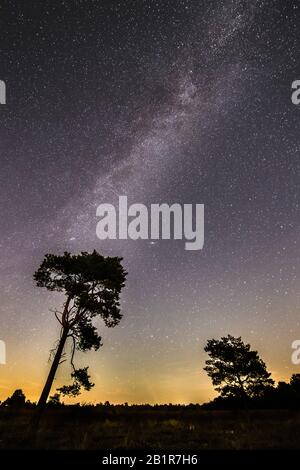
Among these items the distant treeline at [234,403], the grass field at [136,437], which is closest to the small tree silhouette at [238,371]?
the distant treeline at [234,403]

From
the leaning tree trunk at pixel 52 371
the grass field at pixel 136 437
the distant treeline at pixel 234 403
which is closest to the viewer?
the grass field at pixel 136 437

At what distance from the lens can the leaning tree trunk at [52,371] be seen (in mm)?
16391

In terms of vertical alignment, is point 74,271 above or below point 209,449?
above

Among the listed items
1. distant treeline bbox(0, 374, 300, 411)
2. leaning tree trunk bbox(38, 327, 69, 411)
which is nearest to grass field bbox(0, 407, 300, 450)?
leaning tree trunk bbox(38, 327, 69, 411)

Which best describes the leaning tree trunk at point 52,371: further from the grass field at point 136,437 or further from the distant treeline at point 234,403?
the distant treeline at point 234,403

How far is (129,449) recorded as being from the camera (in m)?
11.5

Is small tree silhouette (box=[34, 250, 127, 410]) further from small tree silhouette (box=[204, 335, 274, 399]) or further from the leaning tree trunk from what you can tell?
small tree silhouette (box=[204, 335, 274, 399])

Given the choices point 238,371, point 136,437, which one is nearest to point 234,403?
point 238,371

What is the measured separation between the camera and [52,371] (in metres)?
17.3
